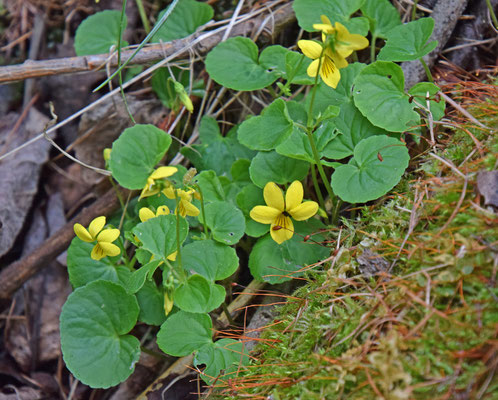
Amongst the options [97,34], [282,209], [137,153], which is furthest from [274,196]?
[97,34]

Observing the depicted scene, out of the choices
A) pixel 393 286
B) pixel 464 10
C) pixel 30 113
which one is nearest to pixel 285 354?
pixel 393 286

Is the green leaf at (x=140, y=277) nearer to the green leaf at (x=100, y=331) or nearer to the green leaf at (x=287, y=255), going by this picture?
the green leaf at (x=100, y=331)

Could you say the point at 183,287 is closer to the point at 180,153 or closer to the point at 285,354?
the point at 285,354

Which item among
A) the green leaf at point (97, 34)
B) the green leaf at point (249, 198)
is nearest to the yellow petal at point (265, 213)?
the green leaf at point (249, 198)

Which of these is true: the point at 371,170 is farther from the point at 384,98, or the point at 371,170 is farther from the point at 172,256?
the point at 172,256

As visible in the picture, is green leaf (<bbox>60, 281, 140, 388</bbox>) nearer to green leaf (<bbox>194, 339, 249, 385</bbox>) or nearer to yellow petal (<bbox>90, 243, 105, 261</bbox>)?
yellow petal (<bbox>90, 243, 105, 261</bbox>)

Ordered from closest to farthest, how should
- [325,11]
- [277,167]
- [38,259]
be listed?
[277,167] → [325,11] → [38,259]
